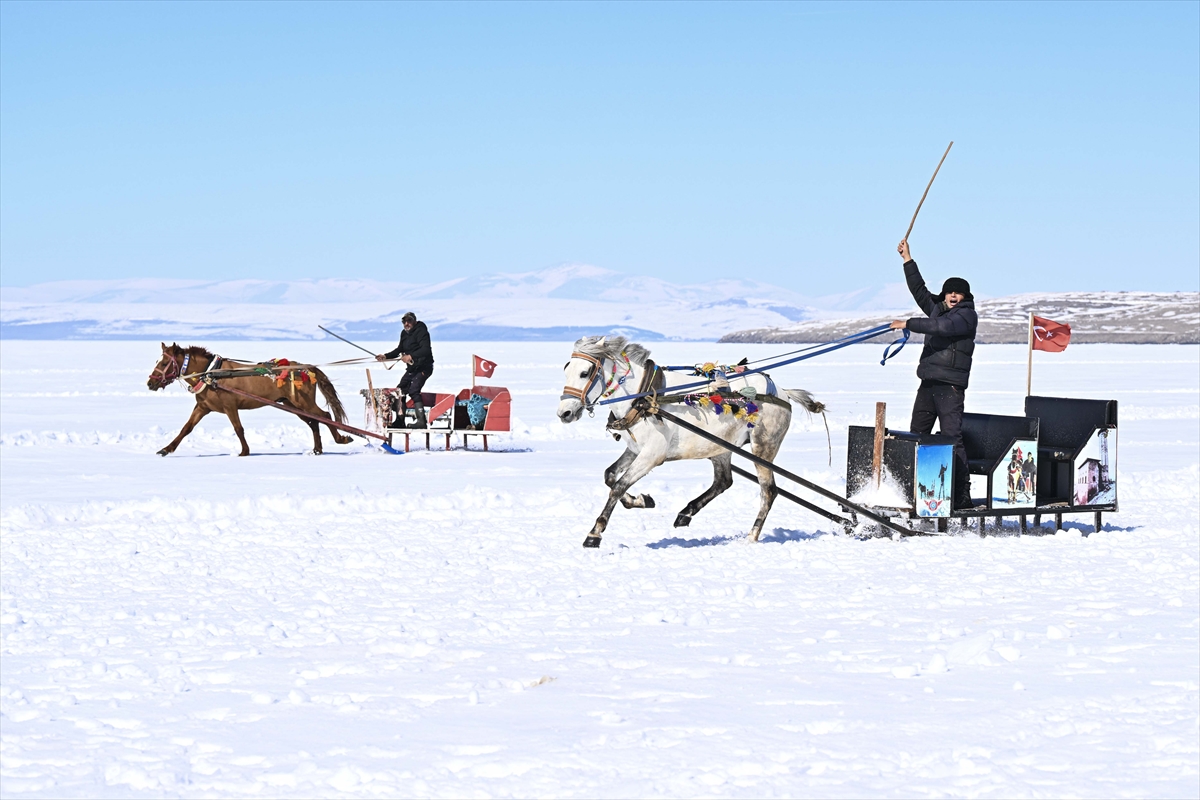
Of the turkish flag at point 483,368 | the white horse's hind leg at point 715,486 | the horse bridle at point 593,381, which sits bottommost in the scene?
the white horse's hind leg at point 715,486

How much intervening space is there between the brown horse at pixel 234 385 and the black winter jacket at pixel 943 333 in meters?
11.2

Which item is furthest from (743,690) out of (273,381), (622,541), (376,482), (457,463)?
(273,381)

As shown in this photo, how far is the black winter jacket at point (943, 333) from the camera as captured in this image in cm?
1090

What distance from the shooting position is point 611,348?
34.7 ft

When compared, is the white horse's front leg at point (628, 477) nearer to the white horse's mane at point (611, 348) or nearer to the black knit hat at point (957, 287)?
the white horse's mane at point (611, 348)

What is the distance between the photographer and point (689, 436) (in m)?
10.9

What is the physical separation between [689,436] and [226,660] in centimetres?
479

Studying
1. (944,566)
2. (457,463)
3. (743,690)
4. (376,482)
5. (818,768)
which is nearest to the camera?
(818,768)

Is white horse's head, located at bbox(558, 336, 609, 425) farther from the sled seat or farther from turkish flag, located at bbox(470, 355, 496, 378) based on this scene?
turkish flag, located at bbox(470, 355, 496, 378)

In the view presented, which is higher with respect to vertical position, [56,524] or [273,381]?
[273,381]

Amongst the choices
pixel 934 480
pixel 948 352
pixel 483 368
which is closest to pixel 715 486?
pixel 934 480

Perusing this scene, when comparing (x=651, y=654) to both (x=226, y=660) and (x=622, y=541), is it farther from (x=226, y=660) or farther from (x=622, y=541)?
(x=622, y=541)

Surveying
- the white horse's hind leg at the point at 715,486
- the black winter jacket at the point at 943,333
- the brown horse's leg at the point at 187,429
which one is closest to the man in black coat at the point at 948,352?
the black winter jacket at the point at 943,333

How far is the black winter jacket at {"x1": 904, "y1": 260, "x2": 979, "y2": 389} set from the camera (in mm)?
10898
